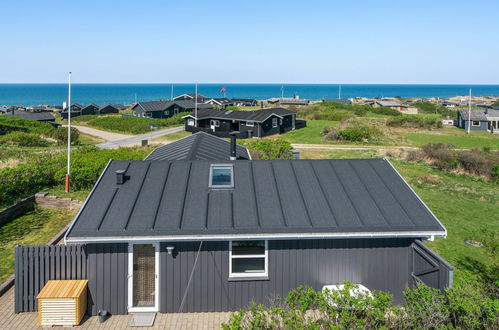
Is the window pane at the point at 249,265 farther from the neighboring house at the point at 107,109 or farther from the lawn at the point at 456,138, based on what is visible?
the neighboring house at the point at 107,109

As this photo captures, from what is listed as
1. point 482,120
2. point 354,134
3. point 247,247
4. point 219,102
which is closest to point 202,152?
point 247,247

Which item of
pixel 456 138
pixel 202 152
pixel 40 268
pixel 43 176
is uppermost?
pixel 456 138

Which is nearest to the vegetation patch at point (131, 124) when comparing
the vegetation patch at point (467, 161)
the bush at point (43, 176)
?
the bush at point (43, 176)

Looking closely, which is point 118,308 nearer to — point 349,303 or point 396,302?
point 349,303

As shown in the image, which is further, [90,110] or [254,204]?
[90,110]

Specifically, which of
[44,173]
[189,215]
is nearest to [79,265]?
[189,215]

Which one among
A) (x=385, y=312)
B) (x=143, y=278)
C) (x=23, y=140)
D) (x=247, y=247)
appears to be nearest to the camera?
(x=385, y=312)

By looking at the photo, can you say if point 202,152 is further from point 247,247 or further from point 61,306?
point 61,306
